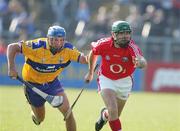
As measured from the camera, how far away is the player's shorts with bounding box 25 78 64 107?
1304 centimetres

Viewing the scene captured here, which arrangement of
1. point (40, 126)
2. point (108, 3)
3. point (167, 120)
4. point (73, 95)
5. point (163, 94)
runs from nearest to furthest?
point (40, 126), point (167, 120), point (73, 95), point (163, 94), point (108, 3)

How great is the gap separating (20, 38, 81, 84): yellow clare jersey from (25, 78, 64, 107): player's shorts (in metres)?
0.08

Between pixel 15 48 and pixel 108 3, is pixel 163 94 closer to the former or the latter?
pixel 108 3

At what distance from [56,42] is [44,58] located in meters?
0.52

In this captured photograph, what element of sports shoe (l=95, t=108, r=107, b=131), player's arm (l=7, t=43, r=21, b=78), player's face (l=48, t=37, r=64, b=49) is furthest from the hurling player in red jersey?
player's arm (l=7, t=43, r=21, b=78)

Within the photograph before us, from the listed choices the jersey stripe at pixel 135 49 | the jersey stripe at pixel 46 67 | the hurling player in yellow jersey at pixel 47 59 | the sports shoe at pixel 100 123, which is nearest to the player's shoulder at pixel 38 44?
the hurling player in yellow jersey at pixel 47 59

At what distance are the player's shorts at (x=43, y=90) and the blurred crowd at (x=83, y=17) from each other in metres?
14.4

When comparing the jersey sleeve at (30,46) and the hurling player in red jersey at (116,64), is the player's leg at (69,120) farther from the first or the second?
the jersey sleeve at (30,46)

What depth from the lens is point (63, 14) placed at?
29.0 m

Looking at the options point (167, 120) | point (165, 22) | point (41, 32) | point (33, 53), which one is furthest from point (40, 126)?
point (165, 22)

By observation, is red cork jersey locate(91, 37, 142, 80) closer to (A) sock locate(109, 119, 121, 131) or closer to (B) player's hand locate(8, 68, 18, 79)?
(A) sock locate(109, 119, 121, 131)

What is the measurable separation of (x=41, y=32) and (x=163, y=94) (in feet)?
17.9

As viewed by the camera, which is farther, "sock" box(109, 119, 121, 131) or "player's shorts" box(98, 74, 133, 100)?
"player's shorts" box(98, 74, 133, 100)

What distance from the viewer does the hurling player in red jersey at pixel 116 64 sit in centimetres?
1248
